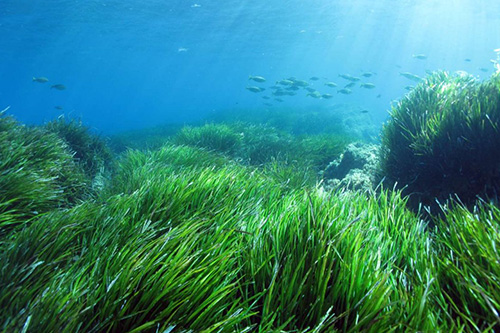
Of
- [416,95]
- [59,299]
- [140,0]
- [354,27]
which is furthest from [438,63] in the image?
[59,299]

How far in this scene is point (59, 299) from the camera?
1492 millimetres

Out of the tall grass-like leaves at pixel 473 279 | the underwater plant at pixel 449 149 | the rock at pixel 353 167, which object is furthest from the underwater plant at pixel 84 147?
the tall grass-like leaves at pixel 473 279

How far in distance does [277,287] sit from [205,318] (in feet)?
1.43

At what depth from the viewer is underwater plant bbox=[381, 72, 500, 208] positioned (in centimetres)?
347

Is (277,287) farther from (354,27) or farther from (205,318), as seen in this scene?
(354,27)

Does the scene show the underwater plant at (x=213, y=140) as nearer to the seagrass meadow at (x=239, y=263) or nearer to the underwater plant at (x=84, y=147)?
the underwater plant at (x=84, y=147)

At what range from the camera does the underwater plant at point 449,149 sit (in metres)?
3.47

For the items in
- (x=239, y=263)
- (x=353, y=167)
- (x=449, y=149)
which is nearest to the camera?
(x=239, y=263)

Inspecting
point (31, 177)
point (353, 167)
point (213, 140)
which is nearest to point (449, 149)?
point (353, 167)

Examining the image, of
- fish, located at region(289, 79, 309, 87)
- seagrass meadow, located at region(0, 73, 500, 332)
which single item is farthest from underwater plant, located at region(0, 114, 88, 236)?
fish, located at region(289, 79, 309, 87)

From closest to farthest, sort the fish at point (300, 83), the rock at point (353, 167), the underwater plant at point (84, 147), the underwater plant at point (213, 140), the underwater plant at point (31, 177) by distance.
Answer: the underwater plant at point (31, 177)
the rock at point (353, 167)
the underwater plant at point (84, 147)
the underwater plant at point (213, 140)
the fish at point (300, 83)

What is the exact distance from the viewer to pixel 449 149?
3783 millimetres

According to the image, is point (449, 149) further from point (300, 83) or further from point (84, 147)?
point (300, 83)

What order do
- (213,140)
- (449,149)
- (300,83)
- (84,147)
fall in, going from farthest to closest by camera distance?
Result: (300,83), (213,140), (84,147), (449,149)
